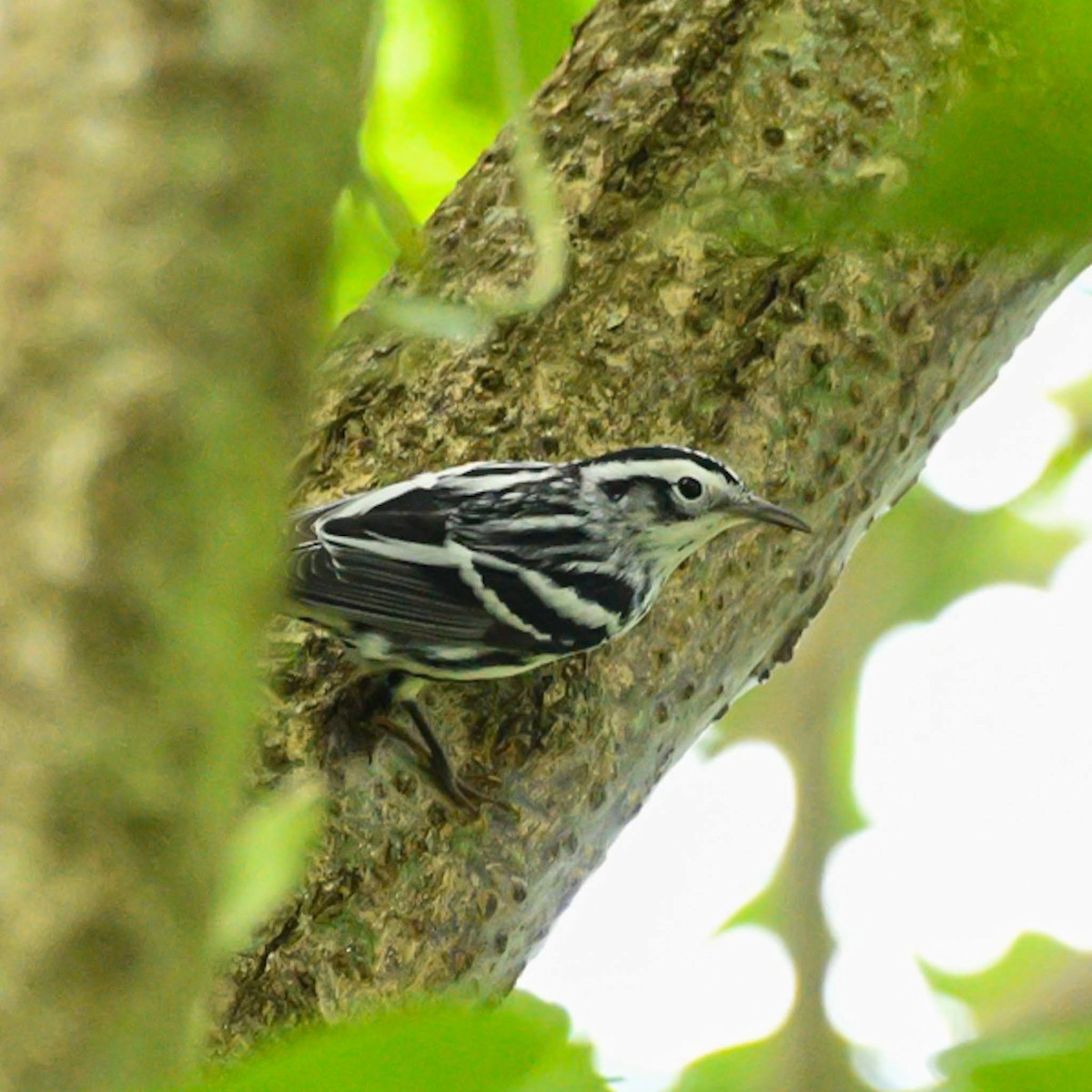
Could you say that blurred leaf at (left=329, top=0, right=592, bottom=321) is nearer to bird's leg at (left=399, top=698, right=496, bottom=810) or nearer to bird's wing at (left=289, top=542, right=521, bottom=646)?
bird's wing at (left=289, top=542, right=521, bottom=646)

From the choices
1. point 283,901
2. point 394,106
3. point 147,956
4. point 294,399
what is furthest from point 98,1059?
point 394,106

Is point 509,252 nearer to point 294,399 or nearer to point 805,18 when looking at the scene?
point 805,18

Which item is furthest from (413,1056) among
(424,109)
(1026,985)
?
(1026,985)

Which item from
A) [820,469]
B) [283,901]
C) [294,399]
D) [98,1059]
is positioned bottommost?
[98,1059]

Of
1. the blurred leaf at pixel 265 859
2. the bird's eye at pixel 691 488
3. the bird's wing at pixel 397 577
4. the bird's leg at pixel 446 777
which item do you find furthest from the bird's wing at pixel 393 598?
the blurred leaf at pixel 265 859

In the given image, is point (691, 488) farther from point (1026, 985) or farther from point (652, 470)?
point (1026, 985)

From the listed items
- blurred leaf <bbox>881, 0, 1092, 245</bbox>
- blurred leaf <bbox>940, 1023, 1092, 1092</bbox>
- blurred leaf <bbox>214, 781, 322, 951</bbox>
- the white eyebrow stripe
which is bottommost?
blurred leaf <bbox>940, 1023, 1092, 1092</bbox>

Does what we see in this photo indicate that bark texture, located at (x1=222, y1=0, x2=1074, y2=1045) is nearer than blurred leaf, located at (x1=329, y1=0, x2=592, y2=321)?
No

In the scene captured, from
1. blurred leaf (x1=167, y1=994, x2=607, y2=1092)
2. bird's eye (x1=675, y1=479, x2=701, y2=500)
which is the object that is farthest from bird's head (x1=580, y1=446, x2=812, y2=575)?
Result: blurred leaf (x1=167, y1=994, x2=607, y2=1092)

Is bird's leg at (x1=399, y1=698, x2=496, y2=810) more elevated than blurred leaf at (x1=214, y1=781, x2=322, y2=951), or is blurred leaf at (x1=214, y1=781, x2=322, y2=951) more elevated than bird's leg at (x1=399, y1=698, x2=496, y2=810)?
bird's leg at (x1=399, y1=698, x2=496, y2=810)
